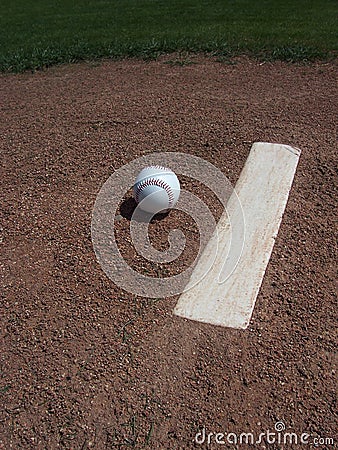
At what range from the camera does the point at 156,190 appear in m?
3.93

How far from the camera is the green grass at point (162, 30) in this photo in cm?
732

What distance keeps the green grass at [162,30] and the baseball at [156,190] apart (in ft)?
12.0

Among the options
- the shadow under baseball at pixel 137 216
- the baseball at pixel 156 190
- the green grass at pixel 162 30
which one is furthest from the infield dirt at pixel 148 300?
the green grass at pixel 162 30

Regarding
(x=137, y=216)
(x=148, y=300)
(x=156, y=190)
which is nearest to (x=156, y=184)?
(x=156, y=190)

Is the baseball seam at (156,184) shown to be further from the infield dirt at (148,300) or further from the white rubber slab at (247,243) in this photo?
the white rubber slab at (247,243)

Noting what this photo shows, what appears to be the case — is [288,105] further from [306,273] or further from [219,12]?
[219,12]

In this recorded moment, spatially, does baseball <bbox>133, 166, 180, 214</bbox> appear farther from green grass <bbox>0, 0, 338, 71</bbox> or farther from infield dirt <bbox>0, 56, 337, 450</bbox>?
green grass <bbox>0, 0, 338, 71</bbox>

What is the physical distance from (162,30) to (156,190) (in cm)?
561

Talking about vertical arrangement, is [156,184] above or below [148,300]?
above

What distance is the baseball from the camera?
393cm

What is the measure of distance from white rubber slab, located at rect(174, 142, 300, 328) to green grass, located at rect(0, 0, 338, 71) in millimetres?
2781

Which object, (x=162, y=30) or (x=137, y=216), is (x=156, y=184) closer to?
(x=137, y=216)

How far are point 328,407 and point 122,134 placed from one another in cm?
322

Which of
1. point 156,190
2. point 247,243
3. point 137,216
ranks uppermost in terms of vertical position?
point 156,190
